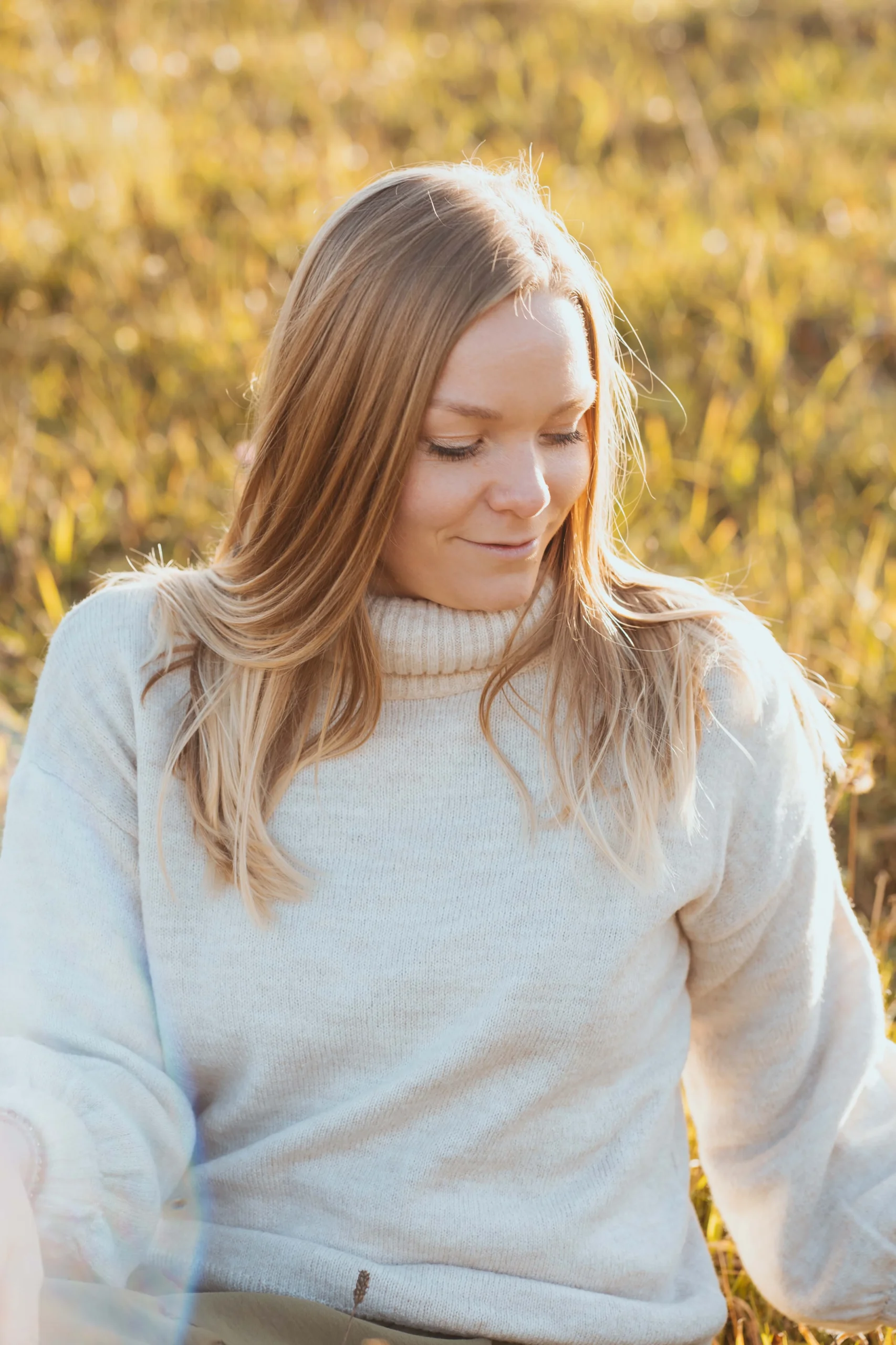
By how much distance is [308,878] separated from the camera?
1.68 m

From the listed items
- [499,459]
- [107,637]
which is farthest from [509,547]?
[107,637]

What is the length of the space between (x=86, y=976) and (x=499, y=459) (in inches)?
29.9

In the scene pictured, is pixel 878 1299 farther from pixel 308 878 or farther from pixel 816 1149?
pixel 308 878

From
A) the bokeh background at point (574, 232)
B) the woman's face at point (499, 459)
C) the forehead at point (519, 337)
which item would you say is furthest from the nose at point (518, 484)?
the bokeh background at point (574, 232)

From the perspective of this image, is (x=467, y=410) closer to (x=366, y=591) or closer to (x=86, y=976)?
(x=366, y=591)

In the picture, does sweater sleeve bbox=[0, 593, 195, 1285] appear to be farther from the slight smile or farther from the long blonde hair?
the slight smile

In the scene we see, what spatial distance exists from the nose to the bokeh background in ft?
2.48

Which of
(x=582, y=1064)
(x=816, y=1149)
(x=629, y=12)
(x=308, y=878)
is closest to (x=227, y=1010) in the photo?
(x=308, y=878)

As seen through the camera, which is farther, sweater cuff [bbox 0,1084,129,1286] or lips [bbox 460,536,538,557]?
lips [bbox 460,536,538,557]

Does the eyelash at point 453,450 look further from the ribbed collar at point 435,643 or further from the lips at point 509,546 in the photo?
the ribbed collar at point 435,643

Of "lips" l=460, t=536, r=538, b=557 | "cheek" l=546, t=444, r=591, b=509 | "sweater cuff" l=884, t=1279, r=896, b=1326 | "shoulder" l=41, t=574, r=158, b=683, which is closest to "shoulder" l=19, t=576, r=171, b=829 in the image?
"shoulder" l=41, t=574, r=158, b=683

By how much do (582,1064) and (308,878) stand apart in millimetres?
392

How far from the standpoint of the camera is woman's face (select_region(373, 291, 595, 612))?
1.51 m

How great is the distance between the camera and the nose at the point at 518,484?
5.08ft
